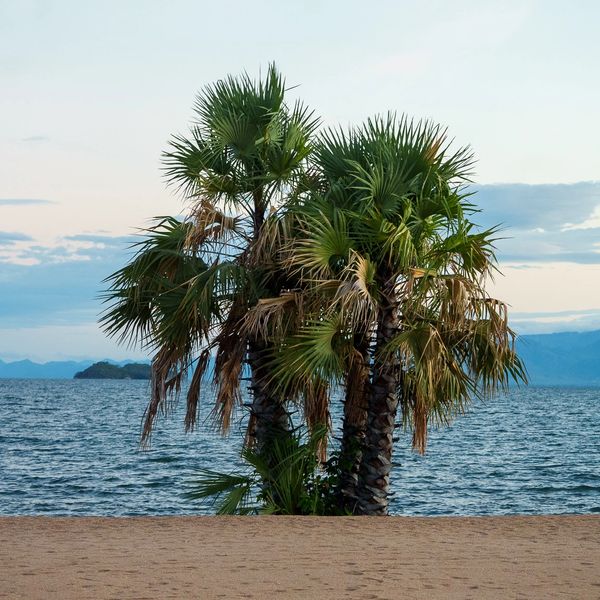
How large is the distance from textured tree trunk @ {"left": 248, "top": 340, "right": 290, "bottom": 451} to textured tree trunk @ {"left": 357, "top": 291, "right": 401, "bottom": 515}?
141cm

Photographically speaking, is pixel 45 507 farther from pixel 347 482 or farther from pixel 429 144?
pixel 429 144

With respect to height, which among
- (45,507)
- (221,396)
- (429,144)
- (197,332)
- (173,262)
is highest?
(429,144)

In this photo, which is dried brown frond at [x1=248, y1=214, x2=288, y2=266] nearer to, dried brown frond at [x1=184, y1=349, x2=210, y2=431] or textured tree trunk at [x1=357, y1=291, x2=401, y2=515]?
dried brown frond at [x1=184, y1=349, x2=210, y2=431]

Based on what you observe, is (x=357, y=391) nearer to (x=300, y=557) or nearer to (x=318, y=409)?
(x=318, y=409)

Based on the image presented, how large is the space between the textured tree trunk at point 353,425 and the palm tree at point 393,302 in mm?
17

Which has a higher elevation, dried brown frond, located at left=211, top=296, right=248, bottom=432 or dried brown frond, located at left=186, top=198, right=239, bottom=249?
dried brown frond, located at left=186, top=198, right=239, bottom=249

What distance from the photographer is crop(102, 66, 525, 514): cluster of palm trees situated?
1288cm

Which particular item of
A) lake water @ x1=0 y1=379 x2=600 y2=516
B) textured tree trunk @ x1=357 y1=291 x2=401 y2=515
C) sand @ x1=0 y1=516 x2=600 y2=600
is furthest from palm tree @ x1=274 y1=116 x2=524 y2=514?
lake water @ x1=0 y1=379 x2=600 y2=516

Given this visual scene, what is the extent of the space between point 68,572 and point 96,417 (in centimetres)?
5713

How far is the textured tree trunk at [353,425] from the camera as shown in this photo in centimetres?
1372

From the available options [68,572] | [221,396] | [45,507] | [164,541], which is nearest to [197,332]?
[221,396]

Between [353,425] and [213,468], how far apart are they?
18695 mm

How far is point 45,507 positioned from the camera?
79.3ft

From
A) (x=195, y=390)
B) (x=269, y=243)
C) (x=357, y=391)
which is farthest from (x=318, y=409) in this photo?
(x=269, y=243)
